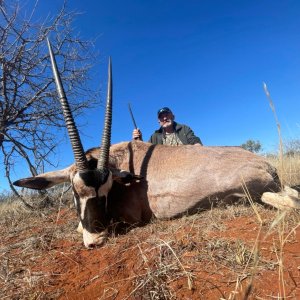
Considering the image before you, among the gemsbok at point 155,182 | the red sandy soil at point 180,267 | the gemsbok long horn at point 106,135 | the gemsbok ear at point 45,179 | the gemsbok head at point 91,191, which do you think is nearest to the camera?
the red sandy soil at point 180,267

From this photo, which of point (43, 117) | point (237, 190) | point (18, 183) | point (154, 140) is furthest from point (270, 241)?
point (43, 117)

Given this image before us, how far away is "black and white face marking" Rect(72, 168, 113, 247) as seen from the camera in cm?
331

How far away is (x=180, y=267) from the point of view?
207 cm

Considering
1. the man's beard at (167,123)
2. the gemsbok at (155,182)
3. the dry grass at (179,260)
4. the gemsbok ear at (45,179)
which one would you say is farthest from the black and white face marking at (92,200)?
the man's beard at (167,123)

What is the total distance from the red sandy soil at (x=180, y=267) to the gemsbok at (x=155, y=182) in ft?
1.77

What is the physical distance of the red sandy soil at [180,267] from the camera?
5.93ft

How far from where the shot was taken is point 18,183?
403cm

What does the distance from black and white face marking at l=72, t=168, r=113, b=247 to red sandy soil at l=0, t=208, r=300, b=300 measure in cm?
30

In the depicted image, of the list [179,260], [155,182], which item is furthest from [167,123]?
[179,260]

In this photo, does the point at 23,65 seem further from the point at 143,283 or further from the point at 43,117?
the point at 143,283

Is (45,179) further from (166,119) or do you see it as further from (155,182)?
(166,119)

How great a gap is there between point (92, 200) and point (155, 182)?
87 centimetres

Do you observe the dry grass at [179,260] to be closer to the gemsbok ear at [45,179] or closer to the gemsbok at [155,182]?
the gemsbok at [155,182]

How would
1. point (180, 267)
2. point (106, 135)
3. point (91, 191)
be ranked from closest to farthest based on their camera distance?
point (180, 267) < point (91, 191) < point (106, 135)
